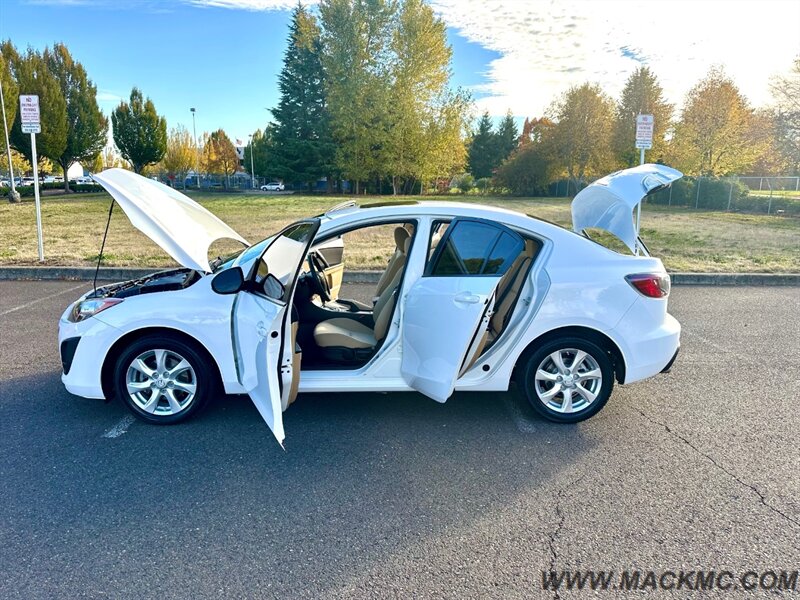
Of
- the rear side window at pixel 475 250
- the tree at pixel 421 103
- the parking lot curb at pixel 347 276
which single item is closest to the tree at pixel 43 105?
the tree at pixel 421 103

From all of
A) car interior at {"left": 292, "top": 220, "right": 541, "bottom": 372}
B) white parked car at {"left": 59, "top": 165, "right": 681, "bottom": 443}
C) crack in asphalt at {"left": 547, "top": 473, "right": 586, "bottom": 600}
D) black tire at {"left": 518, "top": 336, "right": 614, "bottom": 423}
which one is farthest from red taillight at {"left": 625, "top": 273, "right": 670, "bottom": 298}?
crack in asphalt at {"left": 547, "top": 473, "right": 586, "bottom": 600}

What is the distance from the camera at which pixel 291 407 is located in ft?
13.6

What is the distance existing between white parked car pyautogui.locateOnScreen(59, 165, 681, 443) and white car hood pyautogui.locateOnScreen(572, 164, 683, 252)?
0.10 metres

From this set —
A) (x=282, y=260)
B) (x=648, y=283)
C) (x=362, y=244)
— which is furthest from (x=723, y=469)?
(x=362, y=244)

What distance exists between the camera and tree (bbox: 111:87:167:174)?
149 feet

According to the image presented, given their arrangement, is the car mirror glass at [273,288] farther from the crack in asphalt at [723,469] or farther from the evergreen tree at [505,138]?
the evergreen tree at [505,138]

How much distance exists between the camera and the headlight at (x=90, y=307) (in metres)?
3.79

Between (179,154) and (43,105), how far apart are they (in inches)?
1026

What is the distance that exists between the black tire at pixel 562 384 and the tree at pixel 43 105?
38.3 metres

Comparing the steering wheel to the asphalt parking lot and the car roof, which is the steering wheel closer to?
the car roof

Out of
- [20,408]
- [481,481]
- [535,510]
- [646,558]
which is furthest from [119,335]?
[646,558]

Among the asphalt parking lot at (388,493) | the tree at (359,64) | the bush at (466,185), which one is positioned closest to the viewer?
the asphalt parking lot at (388,493)

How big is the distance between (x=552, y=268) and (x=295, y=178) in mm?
40732

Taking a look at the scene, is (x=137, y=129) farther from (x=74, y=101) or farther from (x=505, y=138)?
(x=505, y=138)
